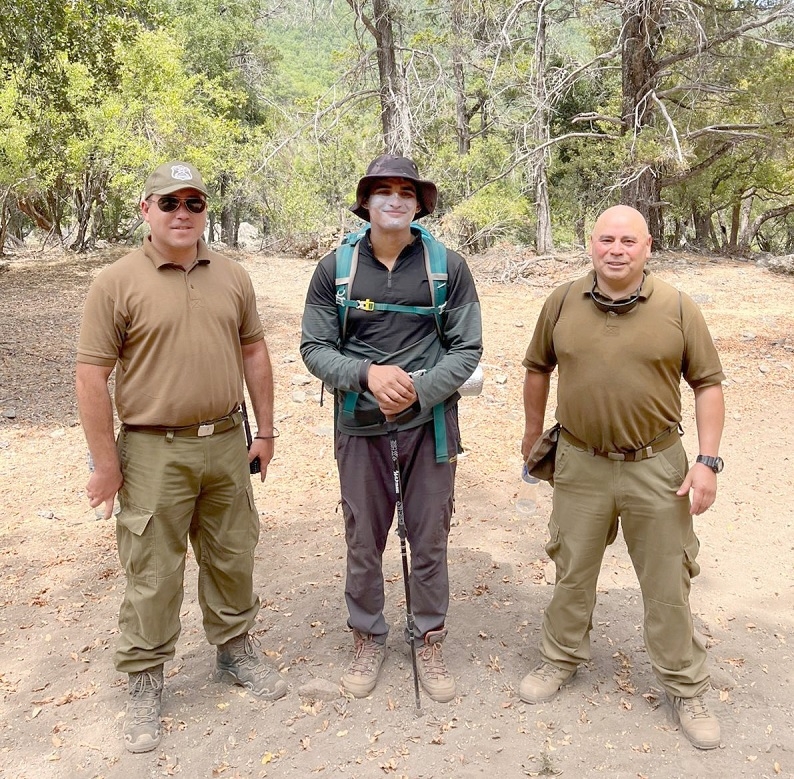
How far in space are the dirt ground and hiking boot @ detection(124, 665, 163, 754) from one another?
6 cm

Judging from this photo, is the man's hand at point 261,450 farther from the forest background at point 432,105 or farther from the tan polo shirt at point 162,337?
the forest background at point 432,105

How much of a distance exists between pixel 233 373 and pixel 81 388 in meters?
0.59

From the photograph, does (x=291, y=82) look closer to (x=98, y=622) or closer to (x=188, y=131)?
(x=188, y=131)

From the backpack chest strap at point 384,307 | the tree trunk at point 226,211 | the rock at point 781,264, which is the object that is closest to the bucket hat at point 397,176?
the backpack chest strap at point 384,307

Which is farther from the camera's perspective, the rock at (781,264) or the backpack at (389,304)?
the rock at (781,264)

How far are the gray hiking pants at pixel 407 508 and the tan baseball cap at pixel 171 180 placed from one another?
1.21m

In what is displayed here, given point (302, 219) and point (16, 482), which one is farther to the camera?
point (302, 219)

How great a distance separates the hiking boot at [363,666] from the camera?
3203 millimetres

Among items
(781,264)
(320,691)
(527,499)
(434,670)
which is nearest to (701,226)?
(781,264)

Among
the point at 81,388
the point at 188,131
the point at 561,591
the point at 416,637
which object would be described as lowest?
the point at 416,637

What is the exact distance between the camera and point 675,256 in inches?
644

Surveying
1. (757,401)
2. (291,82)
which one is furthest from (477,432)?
(291,82)

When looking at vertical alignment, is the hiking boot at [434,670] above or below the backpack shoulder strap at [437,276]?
below

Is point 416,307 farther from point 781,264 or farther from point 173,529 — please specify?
point 781,264
